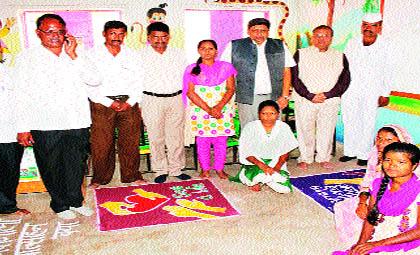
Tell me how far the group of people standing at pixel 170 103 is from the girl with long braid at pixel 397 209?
147 centimetres

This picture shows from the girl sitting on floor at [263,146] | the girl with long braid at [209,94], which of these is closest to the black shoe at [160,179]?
the girl with long braid at [209,94]

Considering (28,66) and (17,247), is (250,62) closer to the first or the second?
(28,66)

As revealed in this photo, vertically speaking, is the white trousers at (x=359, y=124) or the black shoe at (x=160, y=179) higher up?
the white trousers at (x=359, y=124)

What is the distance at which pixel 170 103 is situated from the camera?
3834mm

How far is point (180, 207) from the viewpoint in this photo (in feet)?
10.9

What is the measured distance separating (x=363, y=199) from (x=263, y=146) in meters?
1.44

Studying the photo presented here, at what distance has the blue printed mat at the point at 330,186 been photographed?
3480mm

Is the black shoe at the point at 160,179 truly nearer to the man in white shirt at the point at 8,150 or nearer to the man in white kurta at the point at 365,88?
the man in white shirt at the point at 8,150

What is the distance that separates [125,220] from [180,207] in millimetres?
472

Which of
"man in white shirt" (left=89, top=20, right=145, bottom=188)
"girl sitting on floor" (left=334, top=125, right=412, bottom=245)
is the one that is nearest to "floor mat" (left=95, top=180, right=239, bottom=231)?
"man in white shirt" (left=89, top=20, right=145, bottom=188)

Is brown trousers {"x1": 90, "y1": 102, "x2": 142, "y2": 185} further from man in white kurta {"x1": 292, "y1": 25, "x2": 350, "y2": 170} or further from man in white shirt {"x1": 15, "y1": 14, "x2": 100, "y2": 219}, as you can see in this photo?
man in white kurta {"x1": 292, "y1": 25, "x2": 350, "y2": 170}

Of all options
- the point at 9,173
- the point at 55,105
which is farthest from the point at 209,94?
the point at 9,173

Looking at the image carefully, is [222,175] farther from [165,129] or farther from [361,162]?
[361,162]

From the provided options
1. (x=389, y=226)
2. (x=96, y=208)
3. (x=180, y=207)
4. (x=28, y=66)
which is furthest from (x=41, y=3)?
(x=389, y=226)
